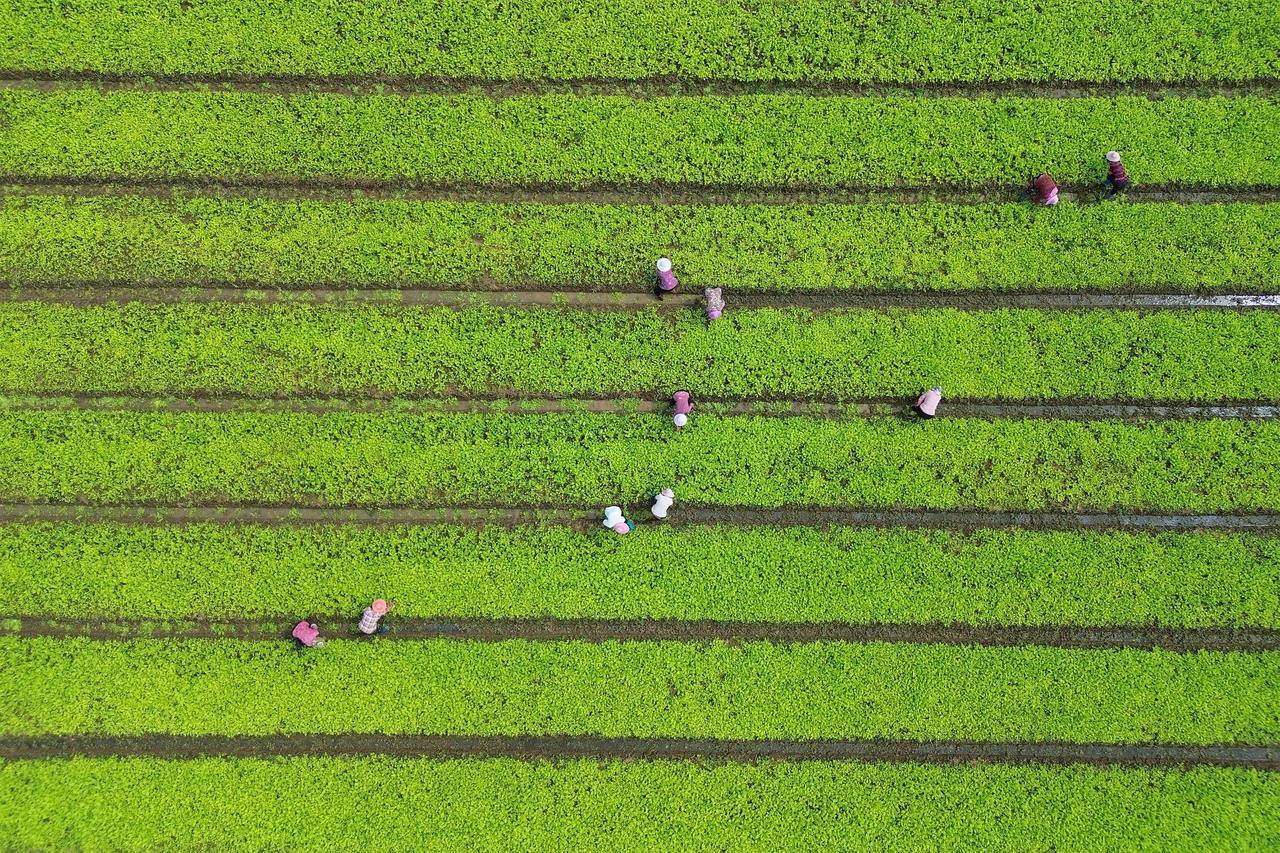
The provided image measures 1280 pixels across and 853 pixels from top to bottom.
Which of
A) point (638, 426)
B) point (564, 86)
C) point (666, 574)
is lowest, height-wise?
point (666, 574)

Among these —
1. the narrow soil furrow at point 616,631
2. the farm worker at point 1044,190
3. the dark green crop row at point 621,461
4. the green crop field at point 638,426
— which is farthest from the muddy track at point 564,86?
the narrow soil furrow at point 616,631

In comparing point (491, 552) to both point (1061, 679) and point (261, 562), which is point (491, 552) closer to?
point (261, 562)

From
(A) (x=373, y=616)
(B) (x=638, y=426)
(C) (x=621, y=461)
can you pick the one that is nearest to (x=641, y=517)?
(C) (x=621, y=461)

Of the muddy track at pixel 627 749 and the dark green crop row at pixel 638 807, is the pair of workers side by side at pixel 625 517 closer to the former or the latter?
the muddy track at pixel 627 749

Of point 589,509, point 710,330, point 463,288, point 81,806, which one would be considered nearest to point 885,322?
point 710,330

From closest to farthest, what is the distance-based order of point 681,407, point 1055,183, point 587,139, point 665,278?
1. point 681,407
2. point 665,278
3. point 1055,183
4. point 587,139

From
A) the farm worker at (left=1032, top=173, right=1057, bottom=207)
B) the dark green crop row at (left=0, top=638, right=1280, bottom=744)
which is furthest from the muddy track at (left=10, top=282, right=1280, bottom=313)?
the dark green crop row at (left=0, top=638, right=1280, bottom=744)

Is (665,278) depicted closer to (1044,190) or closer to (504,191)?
(504,191)
